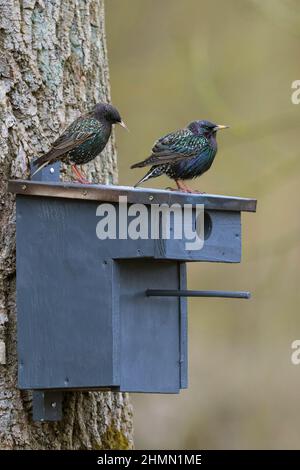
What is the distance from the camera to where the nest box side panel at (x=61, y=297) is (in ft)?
18.5

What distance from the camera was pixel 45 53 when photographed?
20.4ft

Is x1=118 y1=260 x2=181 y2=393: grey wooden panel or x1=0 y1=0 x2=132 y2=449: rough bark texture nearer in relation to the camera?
x1=118 y1=260 x2=181 y2=393: grey wooden panel

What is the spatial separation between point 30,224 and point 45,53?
888mm

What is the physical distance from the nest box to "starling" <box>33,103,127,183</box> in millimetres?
131

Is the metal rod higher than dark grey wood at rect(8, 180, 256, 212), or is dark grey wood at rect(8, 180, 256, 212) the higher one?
dark grey wood at rect(8, 180, 256, 212)

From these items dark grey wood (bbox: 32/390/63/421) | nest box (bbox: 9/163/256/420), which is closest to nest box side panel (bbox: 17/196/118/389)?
nest box (bbox: 9/163/256/420)

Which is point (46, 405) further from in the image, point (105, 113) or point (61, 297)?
point (105, 113)

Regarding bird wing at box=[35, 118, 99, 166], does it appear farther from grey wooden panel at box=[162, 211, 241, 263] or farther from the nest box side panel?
grey wooden panel at box=[162, 211, 241, 263]

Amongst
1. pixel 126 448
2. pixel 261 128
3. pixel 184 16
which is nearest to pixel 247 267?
pixel 184 16

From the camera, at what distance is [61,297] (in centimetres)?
576

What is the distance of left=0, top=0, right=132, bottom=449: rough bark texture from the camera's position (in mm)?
5969

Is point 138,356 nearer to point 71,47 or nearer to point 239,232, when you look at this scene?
point 239,232

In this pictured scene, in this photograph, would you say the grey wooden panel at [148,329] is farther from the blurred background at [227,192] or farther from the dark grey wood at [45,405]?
the blurred background at [227,192]

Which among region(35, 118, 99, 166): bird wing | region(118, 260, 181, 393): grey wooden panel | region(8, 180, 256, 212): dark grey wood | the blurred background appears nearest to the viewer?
region(8, 180, 256, 212): dark grey wood
